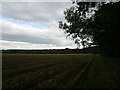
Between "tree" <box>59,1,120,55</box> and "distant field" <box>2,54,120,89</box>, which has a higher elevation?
"tree" <box>59,1,120,55</box>

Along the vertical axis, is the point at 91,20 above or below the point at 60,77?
above

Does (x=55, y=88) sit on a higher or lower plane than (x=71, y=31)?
lower

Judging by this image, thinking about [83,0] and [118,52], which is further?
[118,52]

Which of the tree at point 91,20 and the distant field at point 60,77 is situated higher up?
the tree at point 91,20

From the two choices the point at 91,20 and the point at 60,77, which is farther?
the point at 91,20

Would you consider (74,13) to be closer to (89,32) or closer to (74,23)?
(74,23)

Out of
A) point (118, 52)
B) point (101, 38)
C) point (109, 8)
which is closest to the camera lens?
point (109, 8)

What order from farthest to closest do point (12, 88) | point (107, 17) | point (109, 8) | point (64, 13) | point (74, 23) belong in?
point (64, 13) < point (74, 23) < point (109, 8) < point (107, 17) < point (12, 88)

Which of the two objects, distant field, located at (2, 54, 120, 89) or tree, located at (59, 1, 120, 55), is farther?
tree, located at (59, 1, 120, 55)

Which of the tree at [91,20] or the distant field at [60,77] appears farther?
the tree at [91,20]

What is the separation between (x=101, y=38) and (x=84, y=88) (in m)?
16.0

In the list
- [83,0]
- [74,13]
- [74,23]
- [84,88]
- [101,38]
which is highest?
[83,0]

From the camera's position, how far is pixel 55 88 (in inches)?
288

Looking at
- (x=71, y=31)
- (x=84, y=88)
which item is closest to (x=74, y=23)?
(x=71, y=31)
